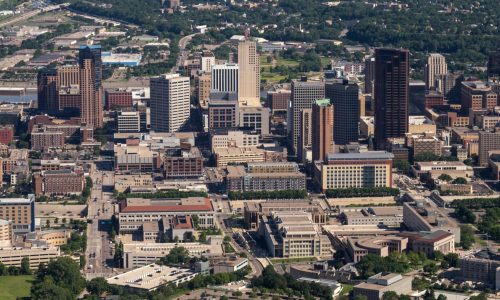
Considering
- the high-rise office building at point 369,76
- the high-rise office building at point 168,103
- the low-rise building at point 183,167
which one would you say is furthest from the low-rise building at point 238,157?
the high-rise office building at point 369,76

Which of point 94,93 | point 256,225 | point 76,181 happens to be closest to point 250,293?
point 256,225

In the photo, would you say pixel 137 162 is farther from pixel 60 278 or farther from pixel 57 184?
pixel 60 278

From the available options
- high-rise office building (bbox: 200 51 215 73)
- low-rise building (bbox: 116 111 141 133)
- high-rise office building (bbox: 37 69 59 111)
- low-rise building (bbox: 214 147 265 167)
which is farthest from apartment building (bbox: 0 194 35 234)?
high-rise office building (bbox: 200 51 215 73)

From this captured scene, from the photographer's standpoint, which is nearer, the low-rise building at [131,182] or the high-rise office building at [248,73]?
the low-rise building at [131,182]

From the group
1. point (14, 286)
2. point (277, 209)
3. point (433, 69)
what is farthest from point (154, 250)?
point (433, 69)

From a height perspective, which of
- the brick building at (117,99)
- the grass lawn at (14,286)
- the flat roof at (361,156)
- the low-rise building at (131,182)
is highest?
the brick building at (117,99)

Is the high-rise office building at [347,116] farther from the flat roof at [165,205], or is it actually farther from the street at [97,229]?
the flat roof at [165,205]

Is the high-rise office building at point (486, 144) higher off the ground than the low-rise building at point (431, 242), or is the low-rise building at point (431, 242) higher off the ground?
the high-rise office building at point (486, 144)

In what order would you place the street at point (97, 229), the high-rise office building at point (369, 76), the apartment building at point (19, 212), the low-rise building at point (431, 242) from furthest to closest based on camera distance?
the high-rise office building at point (369, 76) < the apartment building at point (19, 212) < the low-rise building at point (431, 242) < the street at point (97, 229)

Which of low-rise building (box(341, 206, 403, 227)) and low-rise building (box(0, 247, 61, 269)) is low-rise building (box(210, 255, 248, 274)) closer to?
low-rise building (box(0, 247, 61, 269))
